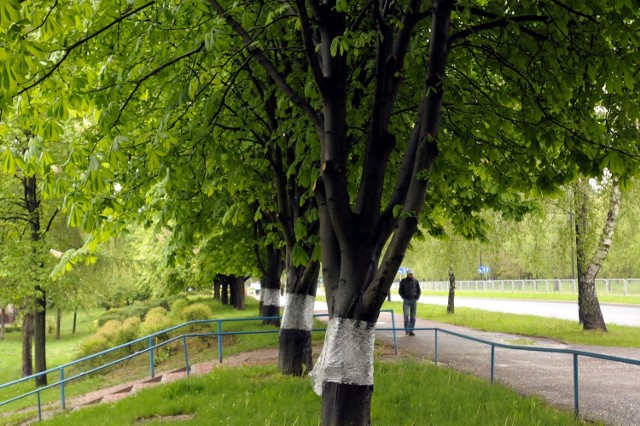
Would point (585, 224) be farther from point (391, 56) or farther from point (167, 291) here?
point (167, 291)

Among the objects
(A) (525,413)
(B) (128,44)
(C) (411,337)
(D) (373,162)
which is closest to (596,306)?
(C) (411,337)

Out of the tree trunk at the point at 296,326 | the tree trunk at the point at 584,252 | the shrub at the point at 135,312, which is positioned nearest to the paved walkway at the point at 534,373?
the tree trunk at the point at 584,252

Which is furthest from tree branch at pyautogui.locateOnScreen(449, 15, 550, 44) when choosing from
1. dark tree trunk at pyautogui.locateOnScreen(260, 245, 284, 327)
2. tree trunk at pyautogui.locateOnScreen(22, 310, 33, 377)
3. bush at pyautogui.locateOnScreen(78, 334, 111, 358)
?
tree trunk at pyautogui.locateOnScreen(22, 310, 33, 377)

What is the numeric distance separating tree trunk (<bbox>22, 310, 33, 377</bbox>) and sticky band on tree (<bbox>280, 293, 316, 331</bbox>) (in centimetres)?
1296

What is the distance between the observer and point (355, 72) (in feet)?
22.1

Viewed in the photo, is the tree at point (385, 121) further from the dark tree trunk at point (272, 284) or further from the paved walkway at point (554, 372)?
the dark tree trunk at point (272, 284)

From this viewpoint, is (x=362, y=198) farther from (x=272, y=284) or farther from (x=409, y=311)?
(x=409, y=311)

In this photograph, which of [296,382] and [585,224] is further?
[585,224]

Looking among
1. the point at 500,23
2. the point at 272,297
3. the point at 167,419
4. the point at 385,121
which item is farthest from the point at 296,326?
the point at 272,297

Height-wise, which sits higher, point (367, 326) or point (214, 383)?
point (367, 326)

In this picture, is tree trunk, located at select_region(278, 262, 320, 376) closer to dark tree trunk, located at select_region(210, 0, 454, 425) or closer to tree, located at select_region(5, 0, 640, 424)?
tree, located at select_region(5, 0, 640, 424)

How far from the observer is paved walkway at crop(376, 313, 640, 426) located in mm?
7793

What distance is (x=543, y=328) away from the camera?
57.3 feet

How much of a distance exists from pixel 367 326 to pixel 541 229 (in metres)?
13.1
